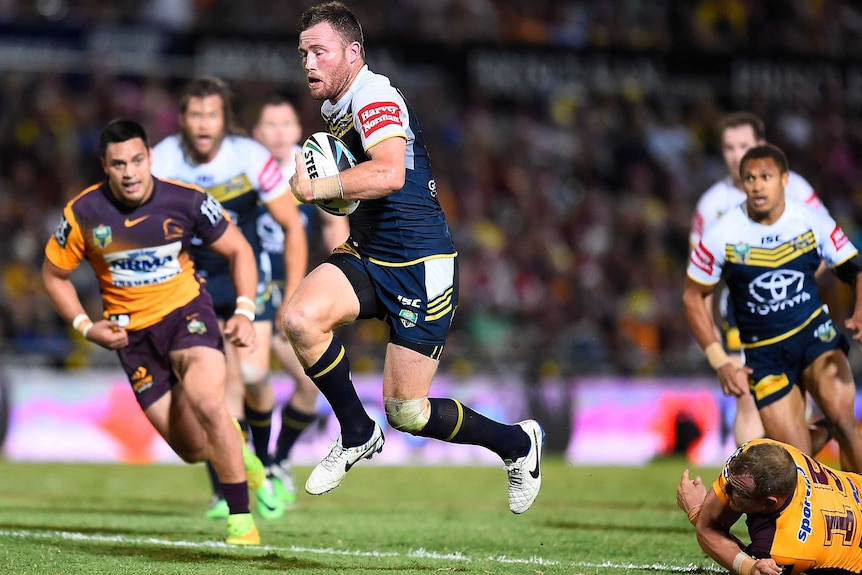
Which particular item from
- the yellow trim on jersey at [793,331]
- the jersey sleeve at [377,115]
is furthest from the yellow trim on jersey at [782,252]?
the jersey sleeve at [377,115]

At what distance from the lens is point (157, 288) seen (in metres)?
7.56

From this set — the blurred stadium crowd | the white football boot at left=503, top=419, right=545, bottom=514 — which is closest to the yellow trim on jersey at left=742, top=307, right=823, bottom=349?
the white football boot at left=503, top=419, right=545, bottom=514

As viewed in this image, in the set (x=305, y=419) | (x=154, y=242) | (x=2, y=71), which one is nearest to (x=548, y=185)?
(x=2, y=71)

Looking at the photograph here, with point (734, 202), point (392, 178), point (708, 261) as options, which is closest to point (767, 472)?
point (392, 178)

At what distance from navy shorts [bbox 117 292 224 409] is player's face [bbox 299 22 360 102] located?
1.96 meters

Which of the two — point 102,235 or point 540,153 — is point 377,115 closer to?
point 102,235

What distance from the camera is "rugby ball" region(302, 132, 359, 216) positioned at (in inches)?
237

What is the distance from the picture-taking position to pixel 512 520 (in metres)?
9.31

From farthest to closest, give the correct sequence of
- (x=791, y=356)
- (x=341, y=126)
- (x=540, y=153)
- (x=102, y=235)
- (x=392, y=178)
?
(x=540, y=153) → (x=791, y=356) → (x=102, y=235) → (x=341, y=126) → (x=392, y=178)

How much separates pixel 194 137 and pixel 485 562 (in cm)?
393

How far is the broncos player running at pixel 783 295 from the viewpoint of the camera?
7.66m

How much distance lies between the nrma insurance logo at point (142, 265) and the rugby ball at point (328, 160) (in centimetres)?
176

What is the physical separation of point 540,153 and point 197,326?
12.5m

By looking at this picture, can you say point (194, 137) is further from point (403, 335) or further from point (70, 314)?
point (403, 335)
